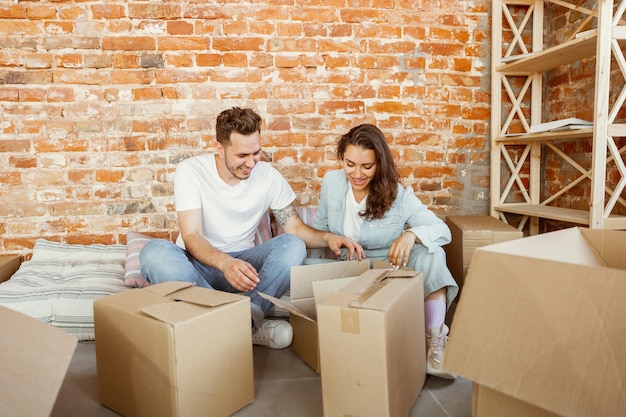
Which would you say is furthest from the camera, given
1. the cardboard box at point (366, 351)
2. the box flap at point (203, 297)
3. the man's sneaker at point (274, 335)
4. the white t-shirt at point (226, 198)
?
the white t-shirt at point (226, 198)

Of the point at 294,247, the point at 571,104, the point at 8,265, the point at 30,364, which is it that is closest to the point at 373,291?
the point at 294,247

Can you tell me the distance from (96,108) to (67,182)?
44 centimetres

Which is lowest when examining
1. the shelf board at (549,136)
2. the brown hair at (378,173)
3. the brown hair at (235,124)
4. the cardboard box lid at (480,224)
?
the cardboard box lid at (480,224)

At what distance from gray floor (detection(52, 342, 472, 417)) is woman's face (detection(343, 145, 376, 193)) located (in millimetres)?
766

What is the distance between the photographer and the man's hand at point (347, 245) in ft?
6.24

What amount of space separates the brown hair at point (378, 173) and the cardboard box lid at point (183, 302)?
0.84 metres

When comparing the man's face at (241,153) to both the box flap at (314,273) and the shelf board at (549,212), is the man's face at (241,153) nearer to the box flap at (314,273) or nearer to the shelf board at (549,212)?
the box flap at (314,273)

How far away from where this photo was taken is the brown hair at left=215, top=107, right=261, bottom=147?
6.63 ft

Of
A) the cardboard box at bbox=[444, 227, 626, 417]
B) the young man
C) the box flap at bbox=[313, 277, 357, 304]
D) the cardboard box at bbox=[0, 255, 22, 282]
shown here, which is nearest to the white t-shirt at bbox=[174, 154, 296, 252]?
the young man

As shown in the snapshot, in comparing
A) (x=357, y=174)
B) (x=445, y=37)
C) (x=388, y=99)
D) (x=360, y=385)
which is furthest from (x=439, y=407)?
(x=445, y=37)

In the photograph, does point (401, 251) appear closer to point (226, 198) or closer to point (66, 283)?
point (226, 198)

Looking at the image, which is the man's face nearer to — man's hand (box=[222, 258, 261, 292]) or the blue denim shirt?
the blue denim shirt

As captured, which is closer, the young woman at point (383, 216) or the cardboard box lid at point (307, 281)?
the cardboard box lid at point (307, 281)

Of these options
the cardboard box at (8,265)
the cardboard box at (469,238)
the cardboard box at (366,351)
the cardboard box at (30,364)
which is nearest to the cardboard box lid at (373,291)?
the cardboard box at (366,351)
